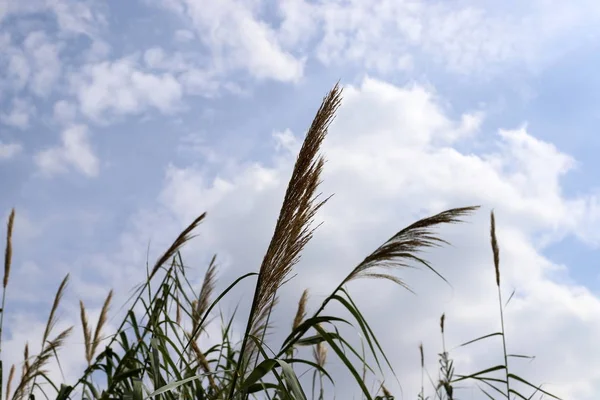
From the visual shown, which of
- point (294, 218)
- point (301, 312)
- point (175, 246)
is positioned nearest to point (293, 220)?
point (294, 218)

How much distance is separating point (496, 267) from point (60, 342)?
2.36m

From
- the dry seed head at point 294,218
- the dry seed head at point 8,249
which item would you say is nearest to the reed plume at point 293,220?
the dry seed head at point 294,218

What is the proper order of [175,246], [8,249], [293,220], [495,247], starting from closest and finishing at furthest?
[293,220] < [175,246] < [495,247] < [8,249]

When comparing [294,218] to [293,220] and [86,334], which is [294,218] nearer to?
[293,220]

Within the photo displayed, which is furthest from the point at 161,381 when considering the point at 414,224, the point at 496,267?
the point at 496,267

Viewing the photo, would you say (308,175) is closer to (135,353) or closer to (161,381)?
(161,381)

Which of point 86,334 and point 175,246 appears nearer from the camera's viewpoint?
point 175,246

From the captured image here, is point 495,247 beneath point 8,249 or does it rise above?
beneath

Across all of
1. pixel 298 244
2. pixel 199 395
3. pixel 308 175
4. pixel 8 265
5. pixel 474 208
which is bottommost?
pixel 199 395

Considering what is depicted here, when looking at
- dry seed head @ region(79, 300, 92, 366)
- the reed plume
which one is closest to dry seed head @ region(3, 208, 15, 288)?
dry seed head @ region(79, 300, 92, 366)

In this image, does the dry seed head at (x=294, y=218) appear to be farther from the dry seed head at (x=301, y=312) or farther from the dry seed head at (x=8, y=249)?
the dry seed head at (x=8, y=249)

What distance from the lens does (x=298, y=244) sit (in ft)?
5.17

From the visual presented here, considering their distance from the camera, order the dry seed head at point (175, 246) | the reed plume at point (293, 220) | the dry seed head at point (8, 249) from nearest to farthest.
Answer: the reed plume at point (293, 220) → the dry seed head at point (175, 246) → the dry seed head at point (8, 249)

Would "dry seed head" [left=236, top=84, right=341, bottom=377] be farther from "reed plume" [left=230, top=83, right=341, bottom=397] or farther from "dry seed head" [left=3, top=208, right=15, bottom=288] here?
"dry seed head" [left=3, top=208, right=15, bottom=288]
